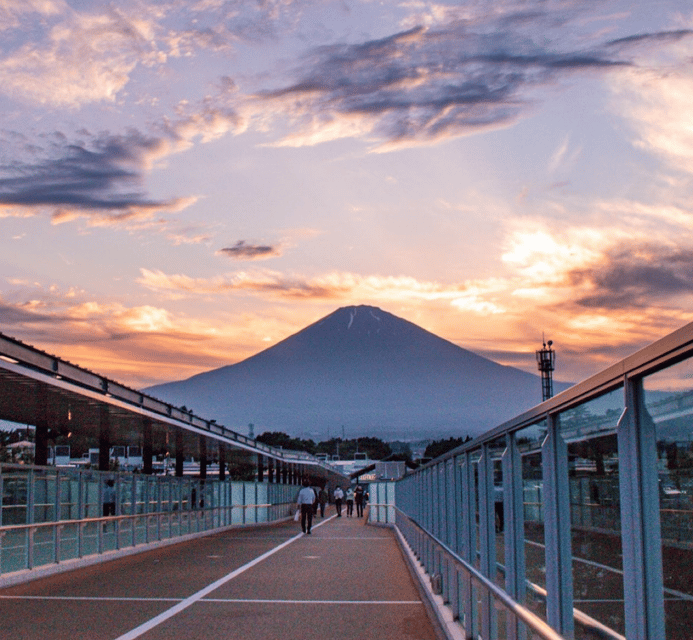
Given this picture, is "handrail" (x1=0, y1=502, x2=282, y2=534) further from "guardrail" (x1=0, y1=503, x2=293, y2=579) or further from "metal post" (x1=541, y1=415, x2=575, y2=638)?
"metal post" (x1=541, y1=415, x2=575, y2=638)

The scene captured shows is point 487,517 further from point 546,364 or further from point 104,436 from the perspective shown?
point 546,364

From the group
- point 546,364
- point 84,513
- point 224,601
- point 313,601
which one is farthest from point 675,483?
point 546,364

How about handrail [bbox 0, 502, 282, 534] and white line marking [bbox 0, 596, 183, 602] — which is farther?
handrail [bbox 0, 502, 282, 534]

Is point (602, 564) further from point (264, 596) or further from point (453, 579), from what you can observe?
point (264, 596)

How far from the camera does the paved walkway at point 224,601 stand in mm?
10922

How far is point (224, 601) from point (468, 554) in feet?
14.6

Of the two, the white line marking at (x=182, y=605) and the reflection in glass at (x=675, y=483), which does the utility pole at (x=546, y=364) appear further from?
the reflection in glass at (x=675, y=483)

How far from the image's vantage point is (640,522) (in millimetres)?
4305

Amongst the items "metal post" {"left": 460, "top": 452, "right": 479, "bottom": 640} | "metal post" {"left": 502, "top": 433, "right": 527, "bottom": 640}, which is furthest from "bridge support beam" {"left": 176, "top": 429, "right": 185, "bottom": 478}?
"metal post" {"left": 502, "top": 433, "right": 527, "bottom": 640}

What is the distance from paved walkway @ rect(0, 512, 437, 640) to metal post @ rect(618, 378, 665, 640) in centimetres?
653

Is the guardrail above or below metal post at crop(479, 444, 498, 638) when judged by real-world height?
below

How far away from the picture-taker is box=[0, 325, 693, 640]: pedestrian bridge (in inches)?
163

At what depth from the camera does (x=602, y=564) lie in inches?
194

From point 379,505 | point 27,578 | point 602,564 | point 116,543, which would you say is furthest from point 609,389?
point 379,505
